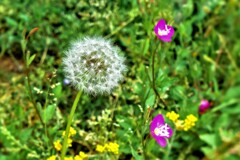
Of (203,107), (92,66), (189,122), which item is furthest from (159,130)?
(203,107)

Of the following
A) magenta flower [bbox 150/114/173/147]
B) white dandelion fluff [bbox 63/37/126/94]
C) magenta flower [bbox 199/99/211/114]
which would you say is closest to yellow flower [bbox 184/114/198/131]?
magenta flower [bbox 150/114/173/147]

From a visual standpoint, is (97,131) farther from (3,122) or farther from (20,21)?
(20,21)

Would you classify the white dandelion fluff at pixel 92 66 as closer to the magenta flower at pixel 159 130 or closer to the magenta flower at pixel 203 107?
the magenta flower at pixel 159 130

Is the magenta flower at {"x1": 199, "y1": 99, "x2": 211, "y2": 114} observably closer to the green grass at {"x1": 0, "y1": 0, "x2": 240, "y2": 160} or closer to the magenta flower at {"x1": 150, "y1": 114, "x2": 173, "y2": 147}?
the green grass at {"x1": 0, "y1": 0, "x2": 240, "y2": 160}

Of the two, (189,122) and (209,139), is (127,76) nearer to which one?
(209,139)

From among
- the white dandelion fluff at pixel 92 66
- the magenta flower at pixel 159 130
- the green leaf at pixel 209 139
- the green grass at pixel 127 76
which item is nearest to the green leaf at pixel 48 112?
the green grass at pixel 127 76
